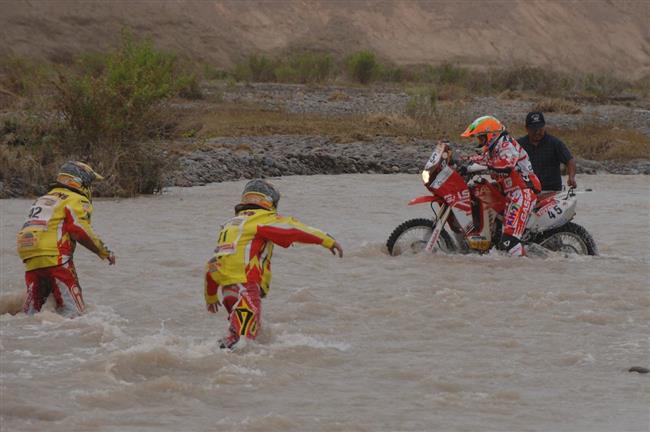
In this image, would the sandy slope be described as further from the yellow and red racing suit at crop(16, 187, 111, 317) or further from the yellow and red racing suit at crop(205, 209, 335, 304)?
the yellow and red racing suit at crop(205, 209, 335, 304)

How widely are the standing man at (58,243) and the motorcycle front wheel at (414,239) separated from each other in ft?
15.1

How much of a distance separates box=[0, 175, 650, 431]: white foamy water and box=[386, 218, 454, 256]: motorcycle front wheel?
180 millimetres

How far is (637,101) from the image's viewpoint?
153ft

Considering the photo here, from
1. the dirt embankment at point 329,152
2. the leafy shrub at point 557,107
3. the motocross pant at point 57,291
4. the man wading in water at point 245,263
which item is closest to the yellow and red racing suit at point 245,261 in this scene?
the man wading in water at point 245,263

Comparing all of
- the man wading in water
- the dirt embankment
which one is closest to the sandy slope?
the dirt embankment

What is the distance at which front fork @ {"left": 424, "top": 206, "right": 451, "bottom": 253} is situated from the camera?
13188 mm

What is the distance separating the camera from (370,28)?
3002 inches

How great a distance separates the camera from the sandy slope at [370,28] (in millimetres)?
67688

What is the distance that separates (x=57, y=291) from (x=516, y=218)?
5468 mm

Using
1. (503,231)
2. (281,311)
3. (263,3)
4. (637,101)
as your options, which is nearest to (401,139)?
(503,231)

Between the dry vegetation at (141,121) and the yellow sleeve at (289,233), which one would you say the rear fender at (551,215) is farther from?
the dry vegetation at (141,121)

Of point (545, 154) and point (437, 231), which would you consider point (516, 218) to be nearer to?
point (437, 231)

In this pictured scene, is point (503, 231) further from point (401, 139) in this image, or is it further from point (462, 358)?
point (401, 139)

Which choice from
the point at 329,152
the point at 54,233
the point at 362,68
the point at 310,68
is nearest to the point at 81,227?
the point at 54,233
